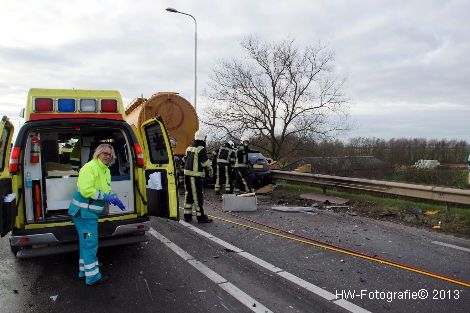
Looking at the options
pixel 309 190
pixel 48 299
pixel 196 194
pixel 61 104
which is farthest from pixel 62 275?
pixel 309 190

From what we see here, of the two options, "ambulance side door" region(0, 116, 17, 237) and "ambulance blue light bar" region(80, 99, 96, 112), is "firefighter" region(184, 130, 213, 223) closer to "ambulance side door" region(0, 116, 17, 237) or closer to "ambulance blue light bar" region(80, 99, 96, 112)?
"ambulance blue light bar" region(80, 99, 96, 112)

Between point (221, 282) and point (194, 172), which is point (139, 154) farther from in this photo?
point (194, 172)

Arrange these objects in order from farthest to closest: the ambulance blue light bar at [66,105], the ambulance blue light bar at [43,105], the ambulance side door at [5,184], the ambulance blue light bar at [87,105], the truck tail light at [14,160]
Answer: the ambulance blue light bar at [87,105] < the ambulance blue light bar at [66,105] < the ambulance blue light bar at [43,105] < the truck tail light at [14,160] < the ambulance side door at [5,184]

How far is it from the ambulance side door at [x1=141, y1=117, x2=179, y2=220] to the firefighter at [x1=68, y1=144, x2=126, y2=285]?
878 millimetres

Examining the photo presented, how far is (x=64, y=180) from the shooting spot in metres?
5.17

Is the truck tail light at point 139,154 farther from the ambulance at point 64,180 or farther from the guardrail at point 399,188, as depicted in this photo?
the guardrail at point 399,188

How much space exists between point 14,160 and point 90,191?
102 cm

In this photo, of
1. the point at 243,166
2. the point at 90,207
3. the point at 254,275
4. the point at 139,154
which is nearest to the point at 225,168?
the point at 243,166

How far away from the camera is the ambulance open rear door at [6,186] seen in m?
4.19

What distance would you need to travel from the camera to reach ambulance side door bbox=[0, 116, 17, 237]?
419cm

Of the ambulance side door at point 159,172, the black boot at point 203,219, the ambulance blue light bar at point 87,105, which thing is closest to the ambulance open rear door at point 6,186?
the ambulance blue light bar at point 87,105

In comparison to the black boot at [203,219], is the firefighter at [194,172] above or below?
above

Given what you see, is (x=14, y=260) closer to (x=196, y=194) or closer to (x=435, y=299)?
(x=196, y=194)

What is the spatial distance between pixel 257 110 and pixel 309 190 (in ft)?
42.9
